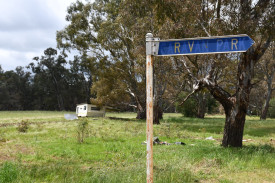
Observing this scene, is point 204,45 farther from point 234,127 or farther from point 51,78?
point 51,78

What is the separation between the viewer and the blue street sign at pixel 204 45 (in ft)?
12.0

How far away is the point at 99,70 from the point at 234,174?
25873 mm

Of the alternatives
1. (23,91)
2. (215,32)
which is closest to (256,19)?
(215,32)

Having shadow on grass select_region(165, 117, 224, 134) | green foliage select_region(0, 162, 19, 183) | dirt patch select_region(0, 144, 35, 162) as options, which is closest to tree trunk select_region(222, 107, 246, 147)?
shadow on grass select_region(165, 117, 224, 134)

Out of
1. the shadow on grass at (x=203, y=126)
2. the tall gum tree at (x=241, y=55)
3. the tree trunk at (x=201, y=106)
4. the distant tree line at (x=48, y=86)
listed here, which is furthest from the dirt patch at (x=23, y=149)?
the distant tree line at (x=48, y=86)

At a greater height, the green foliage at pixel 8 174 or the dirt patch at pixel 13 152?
the green foliage at pixel 8 174

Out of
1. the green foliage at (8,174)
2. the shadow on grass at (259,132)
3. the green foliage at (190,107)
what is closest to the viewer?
the green foliage at (8,174)

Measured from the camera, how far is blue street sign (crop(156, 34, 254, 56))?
3.66 m

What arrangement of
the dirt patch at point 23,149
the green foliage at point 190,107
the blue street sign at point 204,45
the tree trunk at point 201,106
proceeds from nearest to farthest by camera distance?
the blue street sign at point 204,45, the dirt patch at point 23,149, the tree trunk at point 201,106, the green foliage at point 190,107

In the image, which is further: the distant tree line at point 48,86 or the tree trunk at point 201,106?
the distant tree line at point 48,86

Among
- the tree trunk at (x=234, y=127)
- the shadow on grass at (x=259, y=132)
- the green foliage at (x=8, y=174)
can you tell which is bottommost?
the shadow on grass at (x=259, y=132)

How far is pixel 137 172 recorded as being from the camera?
5.50 m

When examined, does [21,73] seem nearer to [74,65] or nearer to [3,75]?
[3,75]

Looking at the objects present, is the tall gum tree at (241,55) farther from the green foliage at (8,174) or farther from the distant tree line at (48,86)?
the distant tree line at (48,86)
